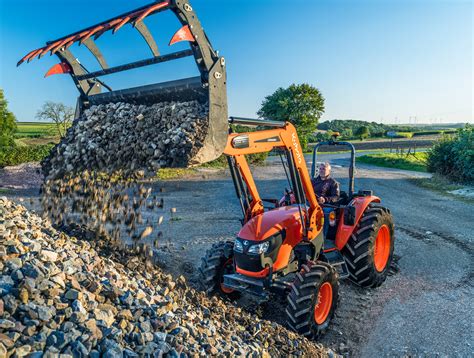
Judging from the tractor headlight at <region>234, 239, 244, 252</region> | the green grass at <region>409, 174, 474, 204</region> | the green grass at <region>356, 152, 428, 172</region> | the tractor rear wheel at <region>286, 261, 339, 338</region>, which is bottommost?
the green grass at <region>409, 174, 474, 204</region>

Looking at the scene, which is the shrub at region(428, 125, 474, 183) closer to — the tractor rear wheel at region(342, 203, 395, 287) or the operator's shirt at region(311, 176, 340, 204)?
the tractor rear wheel at region(342, 203, 395, 287)

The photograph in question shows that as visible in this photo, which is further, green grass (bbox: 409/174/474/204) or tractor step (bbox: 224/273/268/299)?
green grass (bbox: 409/174/474/204)

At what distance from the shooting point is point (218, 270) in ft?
19.5

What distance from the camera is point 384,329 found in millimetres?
5473

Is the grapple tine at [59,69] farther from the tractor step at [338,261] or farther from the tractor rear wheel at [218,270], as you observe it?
the tractor step at [338,261]

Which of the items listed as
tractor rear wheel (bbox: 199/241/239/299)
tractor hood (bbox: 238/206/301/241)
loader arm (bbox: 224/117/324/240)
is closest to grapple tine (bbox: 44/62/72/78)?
loader arm (bbox: 224/117/324/240)

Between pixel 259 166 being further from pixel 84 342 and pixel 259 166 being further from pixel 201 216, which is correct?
pixel 84 342

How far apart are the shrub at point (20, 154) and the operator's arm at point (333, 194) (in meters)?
17.0

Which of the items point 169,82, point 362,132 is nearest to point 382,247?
point 169,82

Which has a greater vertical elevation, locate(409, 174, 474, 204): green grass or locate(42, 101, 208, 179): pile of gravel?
locate(42, 101, 208, 179): pile of gravel

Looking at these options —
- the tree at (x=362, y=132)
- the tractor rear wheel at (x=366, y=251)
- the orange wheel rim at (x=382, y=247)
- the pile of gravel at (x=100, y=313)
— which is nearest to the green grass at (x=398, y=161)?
the orange wheel rim at (x=382, y=247)

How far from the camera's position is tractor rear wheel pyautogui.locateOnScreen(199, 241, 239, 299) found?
5.89m

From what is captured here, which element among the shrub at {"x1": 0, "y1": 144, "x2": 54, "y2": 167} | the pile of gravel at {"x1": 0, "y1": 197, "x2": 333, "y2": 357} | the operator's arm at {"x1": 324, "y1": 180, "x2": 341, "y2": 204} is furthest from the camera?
the shrub at {"x1": 0, "y1": 144, "x2": 54, "y2": 167}

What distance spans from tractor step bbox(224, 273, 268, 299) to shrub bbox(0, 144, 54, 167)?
16959mm
